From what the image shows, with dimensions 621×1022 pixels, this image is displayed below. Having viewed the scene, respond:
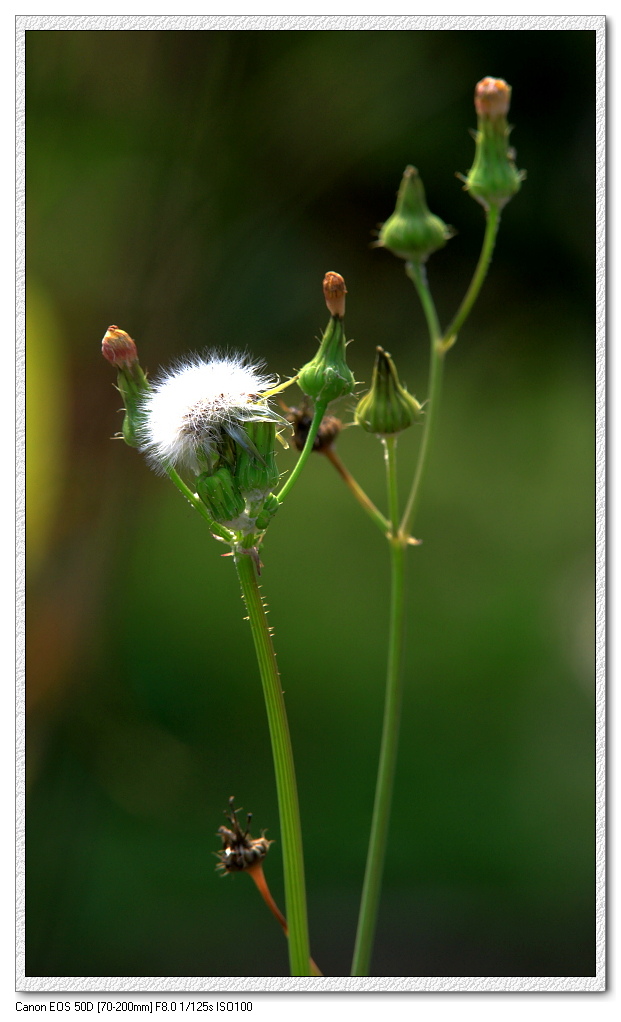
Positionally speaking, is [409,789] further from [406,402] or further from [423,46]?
[423,46]

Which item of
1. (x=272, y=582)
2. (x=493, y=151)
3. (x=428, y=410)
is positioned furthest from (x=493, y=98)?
(x=272, y=582)

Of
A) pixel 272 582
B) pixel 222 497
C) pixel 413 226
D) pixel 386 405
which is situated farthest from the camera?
pixel 272 582

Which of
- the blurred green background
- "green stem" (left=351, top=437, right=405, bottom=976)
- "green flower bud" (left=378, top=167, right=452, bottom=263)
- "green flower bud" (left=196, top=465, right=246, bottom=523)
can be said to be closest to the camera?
"green flower bud" (left=196, top=465, right=246, bottom=523)

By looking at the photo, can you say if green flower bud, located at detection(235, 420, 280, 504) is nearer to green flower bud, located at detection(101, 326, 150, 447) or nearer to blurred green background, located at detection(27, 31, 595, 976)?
green flower bud, located at detection(101, 326, 150, 447)

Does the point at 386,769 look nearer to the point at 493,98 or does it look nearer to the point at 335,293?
the point at 335,293

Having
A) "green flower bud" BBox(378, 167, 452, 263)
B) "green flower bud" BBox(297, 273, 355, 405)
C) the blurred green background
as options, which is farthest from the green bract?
the blurred green background
